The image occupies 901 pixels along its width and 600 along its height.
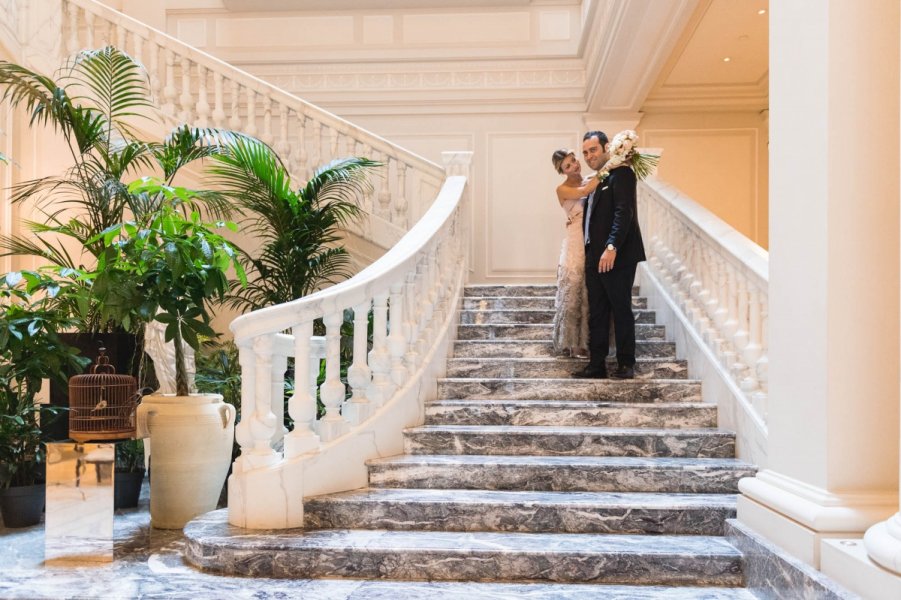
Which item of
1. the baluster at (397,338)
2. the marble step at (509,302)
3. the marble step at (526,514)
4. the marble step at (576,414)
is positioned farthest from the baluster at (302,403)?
the marble step at (509,302)

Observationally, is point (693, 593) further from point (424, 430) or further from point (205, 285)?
point (205, 285)

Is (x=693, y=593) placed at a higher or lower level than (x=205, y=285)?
lower

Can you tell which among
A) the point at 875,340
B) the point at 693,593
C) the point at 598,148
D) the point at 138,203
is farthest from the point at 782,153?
the point at 138,203

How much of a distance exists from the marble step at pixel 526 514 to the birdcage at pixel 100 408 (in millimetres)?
840

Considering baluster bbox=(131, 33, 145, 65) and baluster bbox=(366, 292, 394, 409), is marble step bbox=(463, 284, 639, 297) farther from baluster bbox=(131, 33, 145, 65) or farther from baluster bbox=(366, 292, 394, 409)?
baluster bbox=(131, 33, 145, 65)

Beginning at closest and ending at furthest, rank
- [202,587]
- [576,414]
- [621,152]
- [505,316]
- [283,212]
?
[202,587] → [576,414] → [621,152] → [283,212] → [505,316]

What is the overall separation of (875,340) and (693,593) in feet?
3.52

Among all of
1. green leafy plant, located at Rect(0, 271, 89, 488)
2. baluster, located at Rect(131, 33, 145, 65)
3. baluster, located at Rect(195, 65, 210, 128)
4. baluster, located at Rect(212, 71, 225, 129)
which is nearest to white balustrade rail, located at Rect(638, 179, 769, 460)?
green leafy plant, located at Rect(0, 271, 89, 488)

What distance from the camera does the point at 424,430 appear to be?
148 inches

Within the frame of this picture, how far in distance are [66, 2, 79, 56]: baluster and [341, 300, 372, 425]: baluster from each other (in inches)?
181

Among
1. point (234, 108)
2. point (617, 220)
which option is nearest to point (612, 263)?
point (617, 220)

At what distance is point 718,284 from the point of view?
415 cm

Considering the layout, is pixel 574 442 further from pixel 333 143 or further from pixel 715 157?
pixel 715 157

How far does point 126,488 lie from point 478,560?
2099 millimetres
